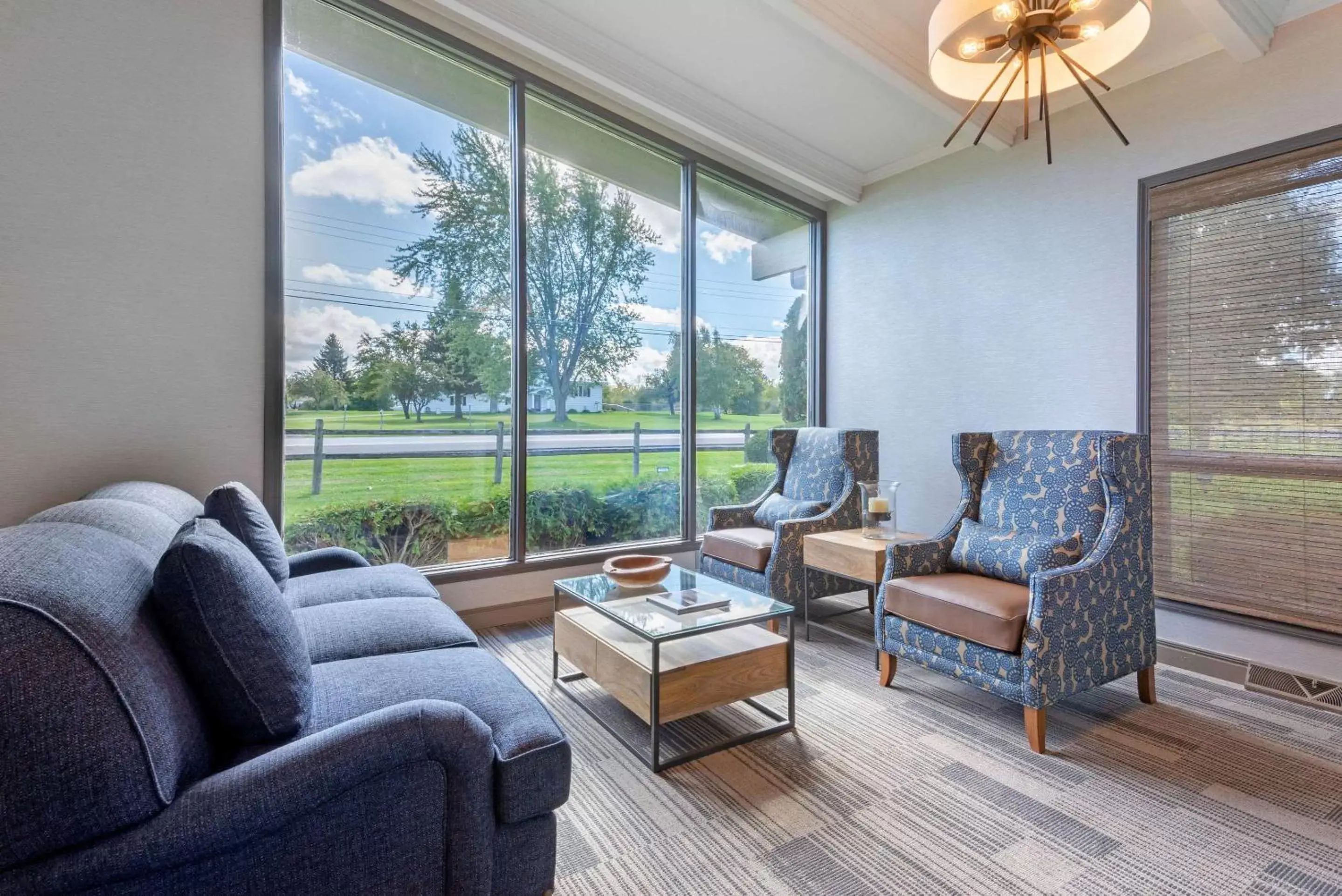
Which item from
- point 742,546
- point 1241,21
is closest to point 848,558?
point 742,546

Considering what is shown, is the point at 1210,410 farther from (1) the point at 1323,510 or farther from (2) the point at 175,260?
(2) the point at 175,260

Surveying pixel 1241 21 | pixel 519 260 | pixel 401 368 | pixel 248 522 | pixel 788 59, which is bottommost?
pixel 248 522

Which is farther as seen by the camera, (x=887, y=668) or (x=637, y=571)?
(x=887, y=668)

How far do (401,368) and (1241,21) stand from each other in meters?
4.17

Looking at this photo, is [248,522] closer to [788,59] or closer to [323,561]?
[323,561]

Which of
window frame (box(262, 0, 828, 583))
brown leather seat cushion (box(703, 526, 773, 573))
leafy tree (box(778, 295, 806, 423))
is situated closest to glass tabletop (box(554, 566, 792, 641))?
brown leather seat cushion (box(703, 526, 773, 573))

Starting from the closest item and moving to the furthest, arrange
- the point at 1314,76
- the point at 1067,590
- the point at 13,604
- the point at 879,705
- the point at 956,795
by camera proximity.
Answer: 1. the point at 13,604
2. the point at 956,795
3. the point at 1067,590
4. the point at 879,705
5. the point at 1314,76

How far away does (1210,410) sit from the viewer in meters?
3.04

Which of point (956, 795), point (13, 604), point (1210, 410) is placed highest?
point (1210, 410)

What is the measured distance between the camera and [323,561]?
8.98 ft

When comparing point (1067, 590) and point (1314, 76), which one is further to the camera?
point (1314, 76)

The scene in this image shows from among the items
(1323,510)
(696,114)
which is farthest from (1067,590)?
(696,114)

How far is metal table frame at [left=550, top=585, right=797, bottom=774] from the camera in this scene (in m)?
2.04

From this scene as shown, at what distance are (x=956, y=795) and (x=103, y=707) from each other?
83.6 inches
